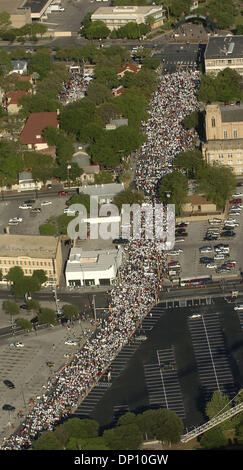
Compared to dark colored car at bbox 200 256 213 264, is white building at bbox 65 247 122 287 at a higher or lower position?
higher

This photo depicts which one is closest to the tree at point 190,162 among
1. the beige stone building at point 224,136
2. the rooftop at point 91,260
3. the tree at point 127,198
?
the beige stone building at point 224,136

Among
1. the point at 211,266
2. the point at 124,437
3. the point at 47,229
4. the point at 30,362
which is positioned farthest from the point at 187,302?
the point at 124,437

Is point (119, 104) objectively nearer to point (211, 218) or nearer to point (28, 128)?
point (28, 128)

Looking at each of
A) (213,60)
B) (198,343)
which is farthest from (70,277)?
(213,60)

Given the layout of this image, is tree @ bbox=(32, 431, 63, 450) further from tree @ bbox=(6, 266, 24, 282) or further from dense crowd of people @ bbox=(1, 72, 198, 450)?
tree @ bbox=(6, 266, 24, 282)

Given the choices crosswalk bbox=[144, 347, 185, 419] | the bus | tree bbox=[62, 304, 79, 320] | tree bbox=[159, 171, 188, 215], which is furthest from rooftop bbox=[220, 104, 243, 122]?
crosswalk bbox=[144, 347, 185, 419]

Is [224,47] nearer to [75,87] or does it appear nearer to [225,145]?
[75,87]
